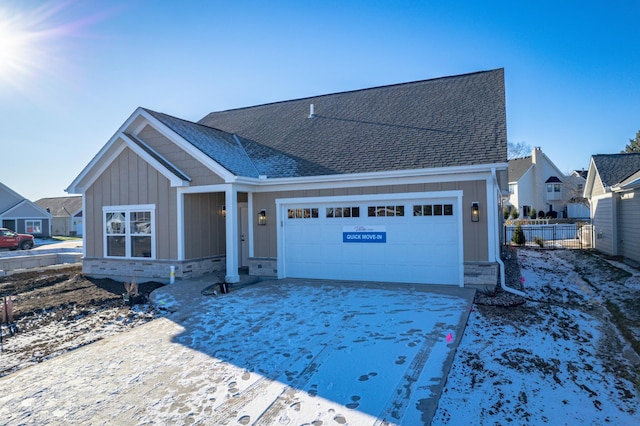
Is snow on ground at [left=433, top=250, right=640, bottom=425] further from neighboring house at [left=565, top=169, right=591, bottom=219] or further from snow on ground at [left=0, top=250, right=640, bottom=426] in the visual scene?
neighboring house at [left=565, top=169, right=591, bottom=219]

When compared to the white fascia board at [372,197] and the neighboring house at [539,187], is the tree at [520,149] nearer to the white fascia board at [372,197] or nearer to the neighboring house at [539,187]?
the neighboring house at [539,187]

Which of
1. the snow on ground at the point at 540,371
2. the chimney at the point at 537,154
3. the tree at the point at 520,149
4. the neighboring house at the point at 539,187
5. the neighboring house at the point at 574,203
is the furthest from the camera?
the tree at the point at 520,149

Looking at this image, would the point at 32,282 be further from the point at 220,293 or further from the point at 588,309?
the point at 588,309

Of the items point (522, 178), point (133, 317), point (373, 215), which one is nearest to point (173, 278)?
point (133, 317)

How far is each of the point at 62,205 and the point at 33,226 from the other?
11219 millimetres

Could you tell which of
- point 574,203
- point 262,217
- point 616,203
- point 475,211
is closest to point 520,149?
point 574,203

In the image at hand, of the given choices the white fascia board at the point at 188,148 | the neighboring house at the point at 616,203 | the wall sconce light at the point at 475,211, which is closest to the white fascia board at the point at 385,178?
the wall sconce light at the point at 475,211

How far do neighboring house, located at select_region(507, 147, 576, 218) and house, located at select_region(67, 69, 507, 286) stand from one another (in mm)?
30532

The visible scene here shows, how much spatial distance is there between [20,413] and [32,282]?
890 centimetres

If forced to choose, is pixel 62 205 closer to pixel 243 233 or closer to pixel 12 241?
pixel 12 241

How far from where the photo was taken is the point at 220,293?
9.02 meters

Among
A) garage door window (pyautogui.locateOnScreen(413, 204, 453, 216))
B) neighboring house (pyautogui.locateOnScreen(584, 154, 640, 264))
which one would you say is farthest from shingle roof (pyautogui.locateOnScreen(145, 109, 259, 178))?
neighboring house (pyautogui.locateOnScreen(584, 154, 640, 264))

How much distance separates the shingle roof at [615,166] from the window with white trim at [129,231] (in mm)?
17774

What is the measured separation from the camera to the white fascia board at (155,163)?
10453 millimetres
